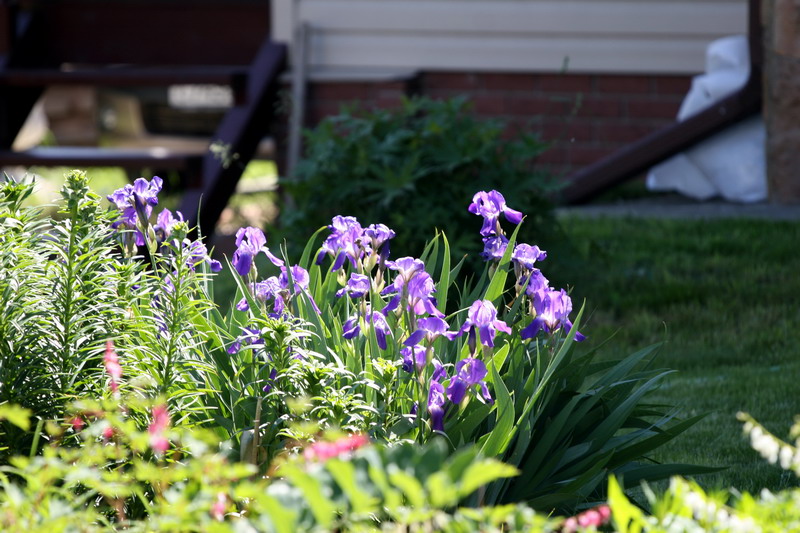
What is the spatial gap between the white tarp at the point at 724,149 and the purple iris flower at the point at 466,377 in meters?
4.13

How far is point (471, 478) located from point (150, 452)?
1.02m

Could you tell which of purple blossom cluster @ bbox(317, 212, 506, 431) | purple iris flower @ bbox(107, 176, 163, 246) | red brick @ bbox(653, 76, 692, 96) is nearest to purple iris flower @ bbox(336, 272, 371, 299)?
purple blossom cluster @ bbox(317, 212, 506, 431)

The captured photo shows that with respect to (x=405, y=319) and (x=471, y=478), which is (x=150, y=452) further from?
(x=471, y=478)

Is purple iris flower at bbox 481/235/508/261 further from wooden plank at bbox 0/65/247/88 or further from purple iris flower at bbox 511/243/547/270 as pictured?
wooden plank at bbox 0/65/247/88

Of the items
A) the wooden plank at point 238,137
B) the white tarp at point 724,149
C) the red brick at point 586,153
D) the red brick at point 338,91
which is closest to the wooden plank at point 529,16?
the white tarp at point 724,149

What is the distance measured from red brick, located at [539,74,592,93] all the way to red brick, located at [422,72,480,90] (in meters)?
0.41

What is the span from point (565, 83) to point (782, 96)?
1486 mm

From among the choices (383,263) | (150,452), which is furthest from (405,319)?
(150,452)

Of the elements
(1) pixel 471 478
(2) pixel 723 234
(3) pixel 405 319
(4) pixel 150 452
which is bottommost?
(2) pixel 723 234

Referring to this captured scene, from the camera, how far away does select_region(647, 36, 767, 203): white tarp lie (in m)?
5.72

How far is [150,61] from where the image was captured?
686 cm

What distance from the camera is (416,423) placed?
2.10 meters

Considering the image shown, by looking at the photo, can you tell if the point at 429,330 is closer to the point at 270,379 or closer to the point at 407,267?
the point at 407,267

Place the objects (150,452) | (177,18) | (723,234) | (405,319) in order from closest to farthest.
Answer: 1. (150,452)
2. (405,319)
3. (723,234)
4. (177,18)
